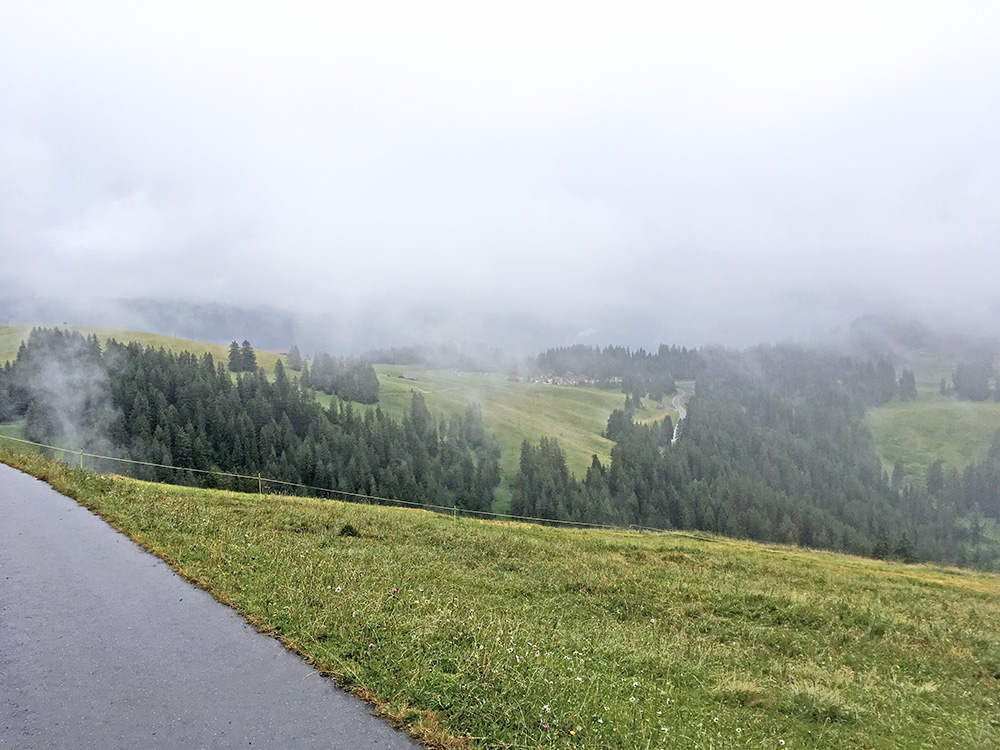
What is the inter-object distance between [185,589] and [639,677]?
9798 mm

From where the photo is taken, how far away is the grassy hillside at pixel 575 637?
27.1 ft

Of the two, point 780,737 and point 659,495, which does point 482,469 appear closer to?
point 659,495

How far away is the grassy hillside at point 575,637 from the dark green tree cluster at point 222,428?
12419 centimetres

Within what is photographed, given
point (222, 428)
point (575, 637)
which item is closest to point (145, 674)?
point (575, 637)

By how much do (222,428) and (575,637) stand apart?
168 metres

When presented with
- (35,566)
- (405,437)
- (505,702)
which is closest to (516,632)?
(505,702)

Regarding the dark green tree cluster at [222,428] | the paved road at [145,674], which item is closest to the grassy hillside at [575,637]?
the paved road at [145,674]

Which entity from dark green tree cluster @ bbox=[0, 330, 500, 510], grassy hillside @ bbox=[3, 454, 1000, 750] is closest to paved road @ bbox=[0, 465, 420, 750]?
grassy hillside @ bbox=[3, 454, 1000, 750]

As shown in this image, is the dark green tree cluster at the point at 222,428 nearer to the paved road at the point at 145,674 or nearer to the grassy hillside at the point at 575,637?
the grassy hillside at the point at 575,637

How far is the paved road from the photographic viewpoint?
7.12 meters

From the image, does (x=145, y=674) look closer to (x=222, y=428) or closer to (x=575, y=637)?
(x=575, y=637)

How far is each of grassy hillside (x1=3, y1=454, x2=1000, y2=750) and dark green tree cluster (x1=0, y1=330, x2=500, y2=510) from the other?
407 feet

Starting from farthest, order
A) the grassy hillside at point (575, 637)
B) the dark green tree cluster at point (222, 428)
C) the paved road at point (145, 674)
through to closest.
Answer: the dark green tree cluster at point (222, 428) → the grassy hillside at point (575, 637) → the paved road at point (145, 674)

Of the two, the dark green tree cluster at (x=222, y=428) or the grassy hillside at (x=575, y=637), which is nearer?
the grassy hillside at (x=575, y=637)
